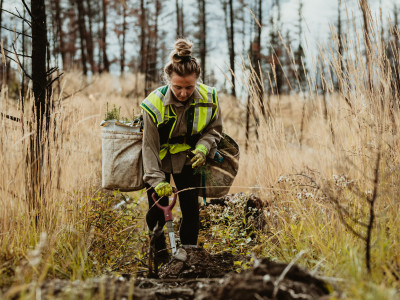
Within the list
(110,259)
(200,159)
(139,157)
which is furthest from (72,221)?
(200,159)

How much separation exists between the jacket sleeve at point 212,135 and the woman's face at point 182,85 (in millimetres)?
323

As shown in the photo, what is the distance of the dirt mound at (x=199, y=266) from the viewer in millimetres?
2146

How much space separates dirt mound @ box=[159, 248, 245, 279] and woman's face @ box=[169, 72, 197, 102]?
3.69 feet

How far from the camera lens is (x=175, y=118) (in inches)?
97.8

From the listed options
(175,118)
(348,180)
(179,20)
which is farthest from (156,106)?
(179,20)

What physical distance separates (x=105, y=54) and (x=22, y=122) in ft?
56.2

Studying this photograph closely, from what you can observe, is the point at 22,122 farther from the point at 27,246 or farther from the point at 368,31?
the point at 368,31

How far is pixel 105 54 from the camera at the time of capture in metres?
18.2

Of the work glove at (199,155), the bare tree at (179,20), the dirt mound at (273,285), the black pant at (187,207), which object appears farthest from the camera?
the bare tree at (179,20)

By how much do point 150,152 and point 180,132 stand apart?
0.97 ft

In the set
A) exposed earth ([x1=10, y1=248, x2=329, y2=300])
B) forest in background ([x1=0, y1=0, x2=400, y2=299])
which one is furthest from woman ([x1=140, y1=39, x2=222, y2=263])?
exposed earth ([x1=10, y1=248, x2=329, y2=300])

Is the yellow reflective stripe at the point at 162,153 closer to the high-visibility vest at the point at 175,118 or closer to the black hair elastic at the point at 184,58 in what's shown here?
the high-visibility vest at the point at 175,118

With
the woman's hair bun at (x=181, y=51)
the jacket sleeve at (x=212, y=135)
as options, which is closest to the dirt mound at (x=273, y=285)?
the jacket sleeve at (x=212, y=135)

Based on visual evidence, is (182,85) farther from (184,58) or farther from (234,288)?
(234,288)
